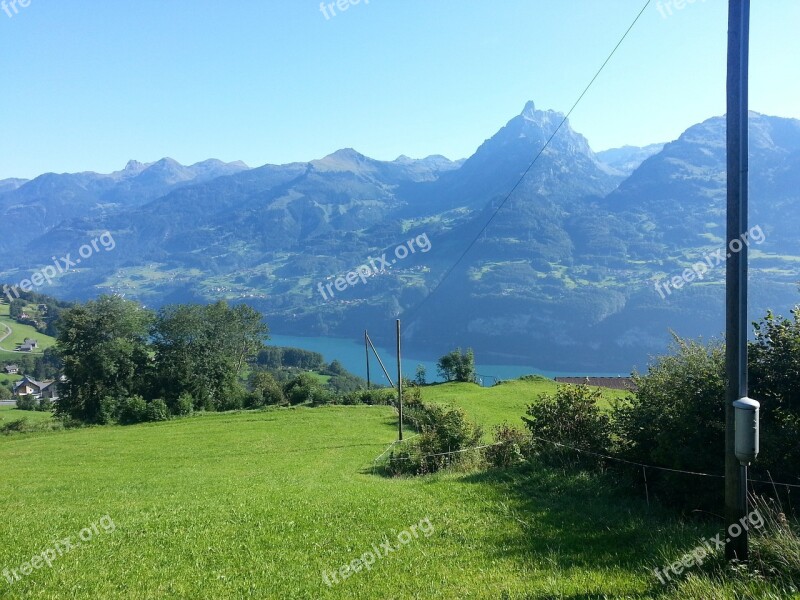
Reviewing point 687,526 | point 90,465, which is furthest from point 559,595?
point 90,465

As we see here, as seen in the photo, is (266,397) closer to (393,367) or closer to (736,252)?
(736,252)

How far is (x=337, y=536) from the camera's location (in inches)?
359

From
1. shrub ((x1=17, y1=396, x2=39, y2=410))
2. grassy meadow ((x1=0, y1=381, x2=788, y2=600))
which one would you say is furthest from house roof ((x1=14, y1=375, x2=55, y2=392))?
grassy meadow ((x1=0, y1=381, x2=788, y2=600))

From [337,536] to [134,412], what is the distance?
43.4 meters

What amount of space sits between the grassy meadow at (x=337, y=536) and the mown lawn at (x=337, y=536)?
1.4 inches

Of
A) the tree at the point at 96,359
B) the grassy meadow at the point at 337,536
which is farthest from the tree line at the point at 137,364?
the grassy meadow at the point at 337,536

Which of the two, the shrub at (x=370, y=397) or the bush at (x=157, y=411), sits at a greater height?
the bush at (x=157, y=411)

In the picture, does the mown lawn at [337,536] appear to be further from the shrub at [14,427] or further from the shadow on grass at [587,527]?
the shrub at [14,427]

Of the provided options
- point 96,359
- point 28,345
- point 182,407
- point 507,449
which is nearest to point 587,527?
point 507,449

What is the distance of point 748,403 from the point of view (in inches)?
201

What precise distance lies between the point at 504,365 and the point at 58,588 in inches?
6105

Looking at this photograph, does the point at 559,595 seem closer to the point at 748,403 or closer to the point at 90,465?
the point at 748,403

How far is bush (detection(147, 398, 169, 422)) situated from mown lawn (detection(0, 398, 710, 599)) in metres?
27.8

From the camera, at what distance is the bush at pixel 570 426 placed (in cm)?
1305
